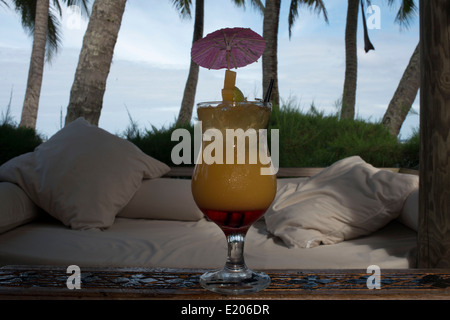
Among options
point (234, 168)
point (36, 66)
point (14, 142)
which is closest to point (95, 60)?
point (14, 142)

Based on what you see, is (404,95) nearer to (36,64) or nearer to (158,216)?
Answer: (158,216)

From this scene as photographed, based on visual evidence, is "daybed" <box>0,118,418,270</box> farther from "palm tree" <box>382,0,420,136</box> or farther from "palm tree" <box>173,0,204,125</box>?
"palm tree" <box>173,0,204,125</box>

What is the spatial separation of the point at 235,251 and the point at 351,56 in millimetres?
8220

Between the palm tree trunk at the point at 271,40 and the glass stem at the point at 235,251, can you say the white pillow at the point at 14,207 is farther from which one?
the palm tree trunk at the point at 271,40

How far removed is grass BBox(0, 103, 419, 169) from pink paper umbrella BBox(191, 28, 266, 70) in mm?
2294

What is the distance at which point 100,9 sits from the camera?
3807 mm

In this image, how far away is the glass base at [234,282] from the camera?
0.88m

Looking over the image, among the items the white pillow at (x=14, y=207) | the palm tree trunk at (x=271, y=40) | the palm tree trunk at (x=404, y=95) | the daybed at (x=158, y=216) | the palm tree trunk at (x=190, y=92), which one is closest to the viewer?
the daybed at (x=158, y=216)

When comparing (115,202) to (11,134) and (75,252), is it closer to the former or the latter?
(75,252)

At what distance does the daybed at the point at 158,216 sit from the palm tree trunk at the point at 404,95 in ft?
10.8

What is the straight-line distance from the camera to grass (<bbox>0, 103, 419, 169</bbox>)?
3.31 m

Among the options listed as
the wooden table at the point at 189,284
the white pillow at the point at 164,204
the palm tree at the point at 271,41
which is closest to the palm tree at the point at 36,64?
the palm tree at the point at 271,41

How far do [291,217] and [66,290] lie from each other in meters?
1.37

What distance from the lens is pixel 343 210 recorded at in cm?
209
